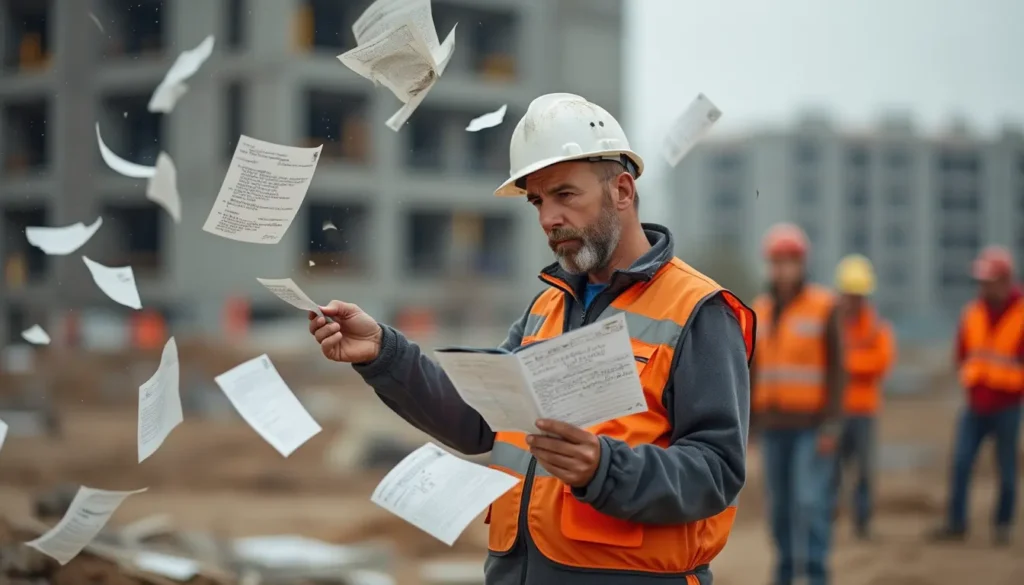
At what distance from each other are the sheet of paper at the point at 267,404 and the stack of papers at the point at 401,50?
35.6 inches

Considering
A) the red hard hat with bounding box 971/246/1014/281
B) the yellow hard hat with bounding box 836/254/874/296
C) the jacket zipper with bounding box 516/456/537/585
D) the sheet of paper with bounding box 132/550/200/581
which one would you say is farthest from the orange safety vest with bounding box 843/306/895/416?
the jacket zipper with bounding box 516/456/537/585

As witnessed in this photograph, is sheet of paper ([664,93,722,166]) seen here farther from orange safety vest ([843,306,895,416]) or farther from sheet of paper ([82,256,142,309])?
orange safety vest ([843,306,895,416])

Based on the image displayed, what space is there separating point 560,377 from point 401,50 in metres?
1.39

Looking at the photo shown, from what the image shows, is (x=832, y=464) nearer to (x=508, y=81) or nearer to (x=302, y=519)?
(x=302, y=519)

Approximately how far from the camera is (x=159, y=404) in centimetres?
353

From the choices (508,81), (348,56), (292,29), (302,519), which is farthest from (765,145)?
(348,56)

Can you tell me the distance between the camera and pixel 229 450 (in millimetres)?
16172

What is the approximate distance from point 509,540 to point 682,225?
8709 centimetres

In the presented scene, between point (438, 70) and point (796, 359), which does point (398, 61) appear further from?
point (796, 359)

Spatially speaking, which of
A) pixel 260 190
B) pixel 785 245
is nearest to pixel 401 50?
pixel 260 190

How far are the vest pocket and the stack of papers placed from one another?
141 cm

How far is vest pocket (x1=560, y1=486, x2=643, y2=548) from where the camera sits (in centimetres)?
274

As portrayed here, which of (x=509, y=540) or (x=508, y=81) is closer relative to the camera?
(x=509, y=540)

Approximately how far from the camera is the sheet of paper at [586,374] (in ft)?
8.15
